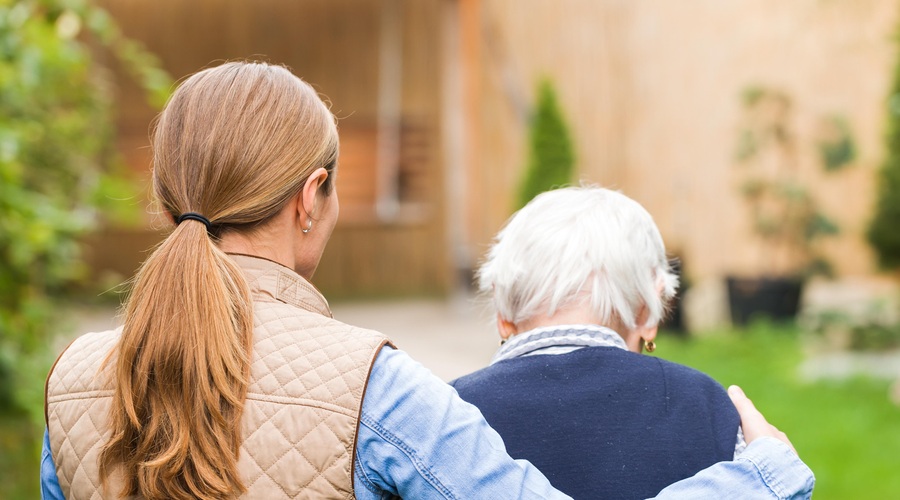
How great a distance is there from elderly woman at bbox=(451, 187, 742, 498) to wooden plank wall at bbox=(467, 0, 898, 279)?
809 centimetres

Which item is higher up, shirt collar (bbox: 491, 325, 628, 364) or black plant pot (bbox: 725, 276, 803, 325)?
shirt collar (bbox: 491, 325, 628, 364)

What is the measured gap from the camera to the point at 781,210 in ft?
29.2

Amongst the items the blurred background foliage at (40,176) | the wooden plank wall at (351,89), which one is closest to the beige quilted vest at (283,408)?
the blurred background foliage at (40,176)

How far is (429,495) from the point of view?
4.28 ft

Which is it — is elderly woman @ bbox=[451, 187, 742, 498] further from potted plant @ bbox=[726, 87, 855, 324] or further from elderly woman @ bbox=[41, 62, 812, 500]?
potted plant @ bbox=[726, 87, 855, 324]

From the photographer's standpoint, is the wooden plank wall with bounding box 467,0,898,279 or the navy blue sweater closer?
the navy blue sweater

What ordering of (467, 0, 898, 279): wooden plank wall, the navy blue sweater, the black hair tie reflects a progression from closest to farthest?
the black hair tie, the navy blue sweater, (467, 0, 898, 279): wooden plank wall

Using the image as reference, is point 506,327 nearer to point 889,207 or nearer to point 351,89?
point 889,207

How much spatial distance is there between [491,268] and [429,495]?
59cm

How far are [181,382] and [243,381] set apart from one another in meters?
0.09

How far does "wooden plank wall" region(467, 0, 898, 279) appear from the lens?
994cm

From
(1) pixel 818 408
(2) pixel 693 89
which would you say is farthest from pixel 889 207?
(1) pixel 818 408

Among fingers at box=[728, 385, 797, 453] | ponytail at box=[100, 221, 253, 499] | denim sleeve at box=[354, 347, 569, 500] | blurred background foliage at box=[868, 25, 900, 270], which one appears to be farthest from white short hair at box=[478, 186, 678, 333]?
blurred background foliage at box=[868, 25, 900, 270]

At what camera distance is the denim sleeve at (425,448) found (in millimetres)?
1289
